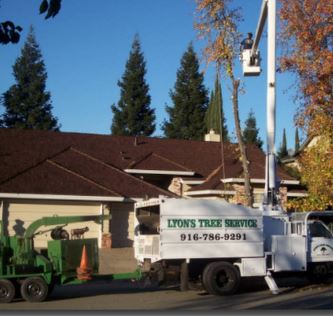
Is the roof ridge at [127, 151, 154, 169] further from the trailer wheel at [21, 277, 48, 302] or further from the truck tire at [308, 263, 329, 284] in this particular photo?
the trailer wheel at [21, 277, 48, 302]

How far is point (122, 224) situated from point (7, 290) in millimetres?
14297

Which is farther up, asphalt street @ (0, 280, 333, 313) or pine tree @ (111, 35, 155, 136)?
pine tree @ (111, 35, 155, 136)

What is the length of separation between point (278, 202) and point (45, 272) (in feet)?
21.4

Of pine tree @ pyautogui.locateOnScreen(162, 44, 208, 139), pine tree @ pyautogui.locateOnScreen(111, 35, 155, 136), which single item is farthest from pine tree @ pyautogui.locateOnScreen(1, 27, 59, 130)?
pine tree @ pyautogui.locateOnScreen(162, 44, 208, 139)

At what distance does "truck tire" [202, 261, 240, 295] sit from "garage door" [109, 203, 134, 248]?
1328 cm

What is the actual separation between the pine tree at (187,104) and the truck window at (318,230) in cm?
4181

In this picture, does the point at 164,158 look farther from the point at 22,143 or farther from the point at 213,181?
the point at 22,143

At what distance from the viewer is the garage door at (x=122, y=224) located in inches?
1078

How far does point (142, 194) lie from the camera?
2770 centimetres

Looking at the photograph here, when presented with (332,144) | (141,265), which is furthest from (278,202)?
(332,144)

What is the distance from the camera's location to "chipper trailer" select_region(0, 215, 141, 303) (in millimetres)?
13570

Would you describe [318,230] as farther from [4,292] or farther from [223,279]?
[4,292]

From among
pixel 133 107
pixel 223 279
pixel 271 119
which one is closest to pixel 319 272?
pixel 223 279

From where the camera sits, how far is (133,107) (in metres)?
59.0
